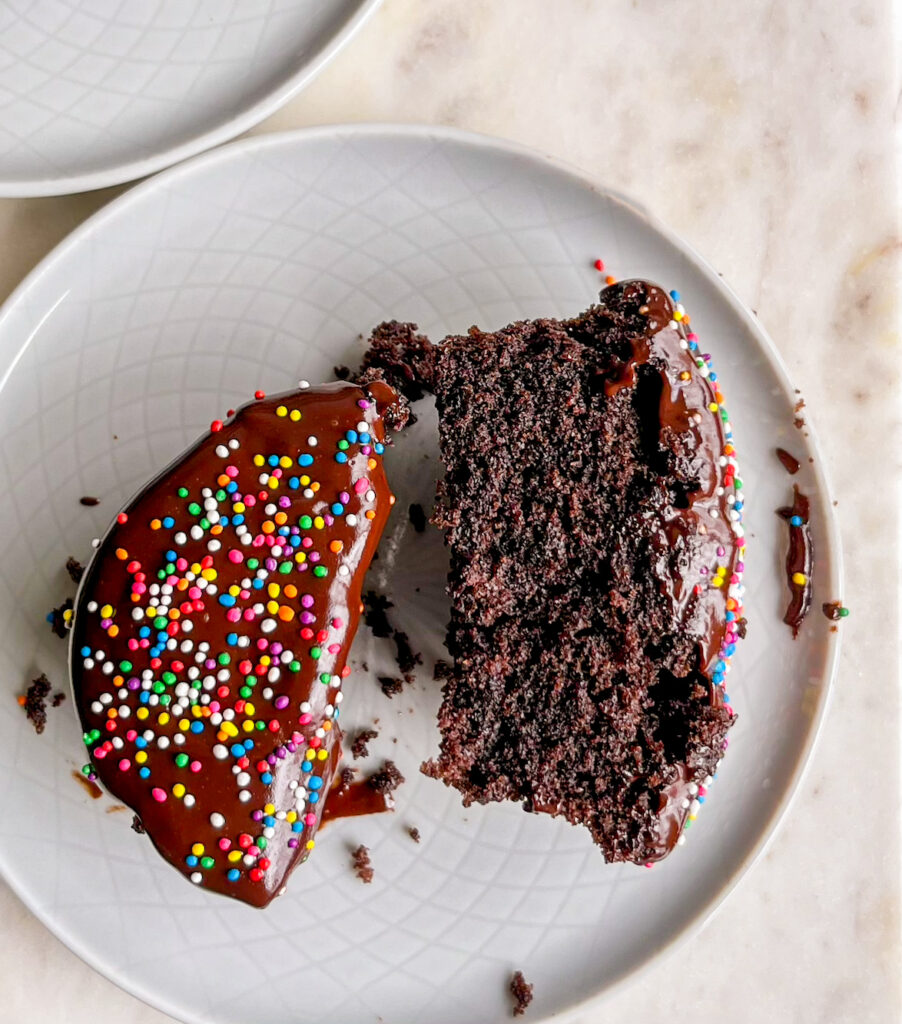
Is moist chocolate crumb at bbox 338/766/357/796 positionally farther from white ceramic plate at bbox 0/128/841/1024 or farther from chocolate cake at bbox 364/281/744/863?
chocolate cake at bbox 364/281/744/863

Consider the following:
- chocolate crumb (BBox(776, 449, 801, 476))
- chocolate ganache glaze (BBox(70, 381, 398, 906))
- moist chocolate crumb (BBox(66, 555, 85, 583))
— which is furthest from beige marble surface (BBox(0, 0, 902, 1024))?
moist chocolate crumb (BBox(66, 555, 85, 583))

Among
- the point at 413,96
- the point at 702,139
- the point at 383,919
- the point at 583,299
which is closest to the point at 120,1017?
the point at 383,919

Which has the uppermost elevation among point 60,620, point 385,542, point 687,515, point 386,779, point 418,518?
point 687,515

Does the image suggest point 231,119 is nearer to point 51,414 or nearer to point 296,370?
point 296,370

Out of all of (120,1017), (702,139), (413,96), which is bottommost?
(120,1017)

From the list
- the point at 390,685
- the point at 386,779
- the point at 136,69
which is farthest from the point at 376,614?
the point at 136,69

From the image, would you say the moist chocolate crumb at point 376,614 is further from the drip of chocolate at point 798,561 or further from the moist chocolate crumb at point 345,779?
the drip of chocolate at point 798,561

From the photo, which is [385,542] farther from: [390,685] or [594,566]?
[594,566]
